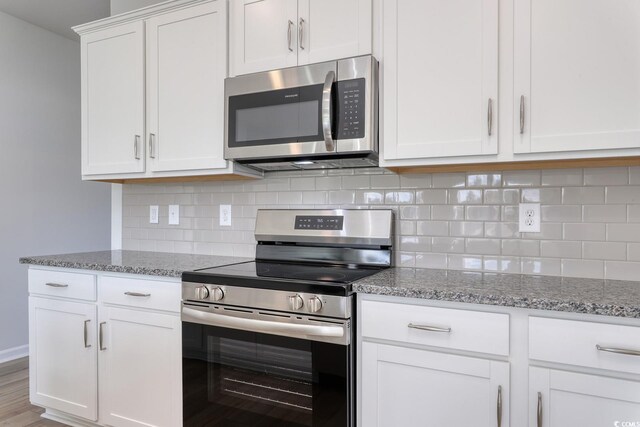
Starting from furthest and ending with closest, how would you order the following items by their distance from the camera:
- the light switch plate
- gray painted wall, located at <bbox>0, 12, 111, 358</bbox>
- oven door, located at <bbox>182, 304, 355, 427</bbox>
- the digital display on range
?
gray painted wall, located at <bbox>0, 12, 111, 358</bbox>, the light switch plate, the digital display on range, oven door, located at <bbox>182, 304, 355, 427</bbox>

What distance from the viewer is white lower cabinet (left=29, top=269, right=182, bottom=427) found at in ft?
5.99

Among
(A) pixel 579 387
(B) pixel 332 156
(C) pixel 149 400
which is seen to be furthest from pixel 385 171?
(C) pixel 149 400

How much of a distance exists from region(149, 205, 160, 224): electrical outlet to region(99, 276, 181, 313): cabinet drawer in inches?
26.3

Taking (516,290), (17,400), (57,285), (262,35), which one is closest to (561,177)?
(516,290)

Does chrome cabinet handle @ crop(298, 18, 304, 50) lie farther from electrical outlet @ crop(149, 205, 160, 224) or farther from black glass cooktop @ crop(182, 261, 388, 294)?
electrical outlet @ crop(149, 205, 160, 224)

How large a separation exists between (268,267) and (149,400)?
0.81 metres

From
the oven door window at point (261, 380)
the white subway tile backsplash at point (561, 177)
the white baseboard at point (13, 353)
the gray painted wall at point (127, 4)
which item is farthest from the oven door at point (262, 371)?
the white baseboard at point (13, 353)

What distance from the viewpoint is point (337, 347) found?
56.0 inches

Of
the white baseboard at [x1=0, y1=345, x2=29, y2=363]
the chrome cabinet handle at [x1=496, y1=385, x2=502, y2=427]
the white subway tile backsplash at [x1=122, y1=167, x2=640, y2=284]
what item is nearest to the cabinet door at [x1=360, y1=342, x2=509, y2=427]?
the chrome cabinet handle at [x1=496, y1=385, x2=502, y2=427]

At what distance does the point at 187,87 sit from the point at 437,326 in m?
1.68

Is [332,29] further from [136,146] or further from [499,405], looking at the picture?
[499,405]

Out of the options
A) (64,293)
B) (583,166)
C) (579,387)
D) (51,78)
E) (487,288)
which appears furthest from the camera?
(51,78)

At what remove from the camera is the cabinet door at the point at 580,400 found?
1.13m

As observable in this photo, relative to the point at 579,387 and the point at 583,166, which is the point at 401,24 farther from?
the point at 579,387
